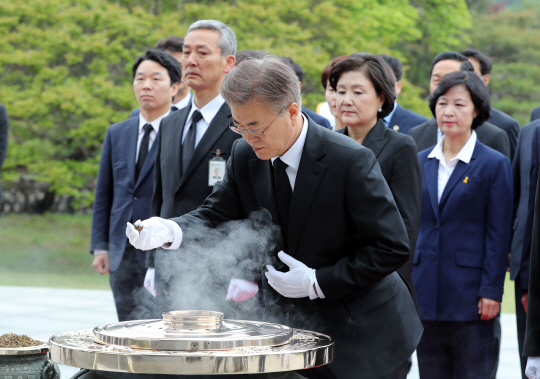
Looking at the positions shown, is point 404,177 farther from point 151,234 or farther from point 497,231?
point 151,234

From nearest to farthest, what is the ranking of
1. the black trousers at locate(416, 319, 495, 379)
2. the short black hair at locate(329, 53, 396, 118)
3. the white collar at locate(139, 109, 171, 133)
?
the short black hair at locate(329, 53, 396, 118) → the black trousers at locate(416, 319, 495, 379) → the white collar at locate(139, 109, 171, 133)

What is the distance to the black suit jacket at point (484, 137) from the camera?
14.1 ft

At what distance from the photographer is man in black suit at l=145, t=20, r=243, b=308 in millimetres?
3381

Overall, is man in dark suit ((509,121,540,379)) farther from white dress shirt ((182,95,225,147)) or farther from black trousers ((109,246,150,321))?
black trousers ((109,246,150,321))

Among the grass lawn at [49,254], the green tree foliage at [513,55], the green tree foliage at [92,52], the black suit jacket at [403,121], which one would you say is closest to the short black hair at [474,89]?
the black suit jacket at [403,121]

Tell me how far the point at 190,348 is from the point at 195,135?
1882 mm

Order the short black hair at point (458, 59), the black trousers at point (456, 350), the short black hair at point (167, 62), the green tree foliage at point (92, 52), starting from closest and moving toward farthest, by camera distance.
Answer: the black trousers at point (456, 350) → the short black hair at point (167, 62) → the short black hair at point (458, 59) → the green tree foliage at point (92, 52)

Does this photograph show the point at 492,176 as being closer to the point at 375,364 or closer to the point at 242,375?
the point at 375,364

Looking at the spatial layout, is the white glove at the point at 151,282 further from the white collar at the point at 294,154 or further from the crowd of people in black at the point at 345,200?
the white collar at the point at 294,154

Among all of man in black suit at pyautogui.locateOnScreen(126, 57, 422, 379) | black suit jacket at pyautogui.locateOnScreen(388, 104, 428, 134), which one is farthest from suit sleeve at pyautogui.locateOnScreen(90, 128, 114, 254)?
man in black suit at pyautogui.locateOnScreen(126, 57, 422, 379)

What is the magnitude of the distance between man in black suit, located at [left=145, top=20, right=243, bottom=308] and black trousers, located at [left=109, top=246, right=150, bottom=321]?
0.71 meters

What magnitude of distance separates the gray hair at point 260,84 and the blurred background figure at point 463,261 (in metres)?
1.76

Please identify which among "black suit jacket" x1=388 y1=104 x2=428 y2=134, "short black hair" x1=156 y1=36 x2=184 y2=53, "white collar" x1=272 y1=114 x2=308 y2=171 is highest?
"short black hair" x1=156 y1=36 x2=184 y2=53

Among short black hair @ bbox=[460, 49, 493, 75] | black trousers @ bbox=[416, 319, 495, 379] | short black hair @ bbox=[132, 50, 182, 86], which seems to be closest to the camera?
black trousers @ bbox=[416, 319, 495, 379]
